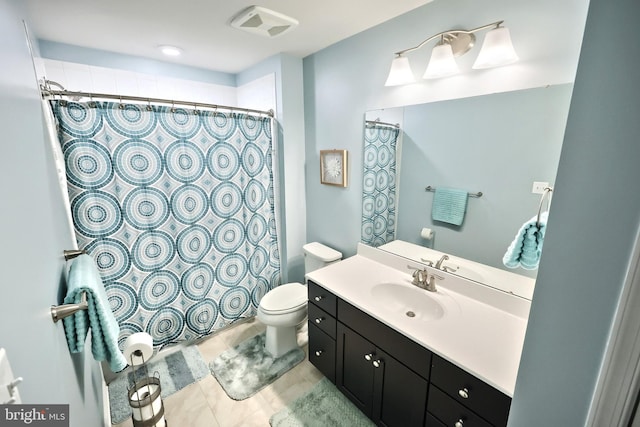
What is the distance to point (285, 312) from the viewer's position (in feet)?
6.15

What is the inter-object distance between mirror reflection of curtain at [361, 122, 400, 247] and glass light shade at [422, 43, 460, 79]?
39cm

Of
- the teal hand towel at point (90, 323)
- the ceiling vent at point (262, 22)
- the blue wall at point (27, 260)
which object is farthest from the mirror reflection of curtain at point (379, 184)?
the blue wall at point (27, 260)

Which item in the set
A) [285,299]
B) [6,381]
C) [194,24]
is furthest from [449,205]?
[194,24]

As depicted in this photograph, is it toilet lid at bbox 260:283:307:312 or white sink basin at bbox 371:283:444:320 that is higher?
white sink basin at bbox 371:283:444:320

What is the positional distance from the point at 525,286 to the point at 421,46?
1.35m

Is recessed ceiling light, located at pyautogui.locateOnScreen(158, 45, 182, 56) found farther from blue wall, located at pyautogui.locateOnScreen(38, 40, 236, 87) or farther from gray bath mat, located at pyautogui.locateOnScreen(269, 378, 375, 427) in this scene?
gray bath mat, located at pyautogui.locateOnScreen(269, 378, 375, 427)

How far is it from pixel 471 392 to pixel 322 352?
3.10ft

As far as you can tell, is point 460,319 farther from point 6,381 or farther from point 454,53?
point 6,381

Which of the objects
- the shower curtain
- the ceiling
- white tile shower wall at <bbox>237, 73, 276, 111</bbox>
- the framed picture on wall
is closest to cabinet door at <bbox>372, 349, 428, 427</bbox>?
the framed picture on wall

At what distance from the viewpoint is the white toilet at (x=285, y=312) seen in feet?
6.17

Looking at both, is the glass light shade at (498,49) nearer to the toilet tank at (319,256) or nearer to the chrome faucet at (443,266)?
the chrome faucet at (443,266)

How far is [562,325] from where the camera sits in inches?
22.1

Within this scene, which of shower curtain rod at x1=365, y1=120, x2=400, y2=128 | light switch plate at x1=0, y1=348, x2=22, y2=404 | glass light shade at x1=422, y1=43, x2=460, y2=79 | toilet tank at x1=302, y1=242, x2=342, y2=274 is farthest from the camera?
toilet tank at x1=302, y1=242, x2=342, y2=274

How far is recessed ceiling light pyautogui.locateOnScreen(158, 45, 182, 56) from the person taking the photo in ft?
6.65
